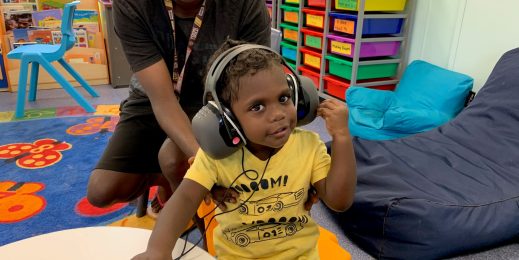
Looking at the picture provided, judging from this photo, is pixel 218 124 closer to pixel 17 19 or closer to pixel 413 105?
pixel 413 105

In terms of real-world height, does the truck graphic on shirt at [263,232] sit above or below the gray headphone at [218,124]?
below

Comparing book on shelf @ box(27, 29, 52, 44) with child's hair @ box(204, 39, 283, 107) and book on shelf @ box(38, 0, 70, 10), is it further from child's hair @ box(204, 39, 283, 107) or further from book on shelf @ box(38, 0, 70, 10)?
child's hair @ box(204, 39, 283, 107)

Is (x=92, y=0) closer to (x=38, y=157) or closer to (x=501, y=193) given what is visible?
(x=38, y=157)

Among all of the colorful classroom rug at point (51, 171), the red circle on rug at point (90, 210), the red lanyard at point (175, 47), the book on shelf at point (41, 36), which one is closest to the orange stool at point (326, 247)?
the red lanyard at point (175, 47)

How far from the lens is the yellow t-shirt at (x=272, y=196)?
2.93 feet

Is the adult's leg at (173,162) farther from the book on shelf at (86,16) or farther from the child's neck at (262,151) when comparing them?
the book on shelf at (86,16)

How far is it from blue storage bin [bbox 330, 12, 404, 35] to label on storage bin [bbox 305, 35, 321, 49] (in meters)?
0.24

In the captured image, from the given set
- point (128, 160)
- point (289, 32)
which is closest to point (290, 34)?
point (289, 32)

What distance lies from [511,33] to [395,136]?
0.83 metres

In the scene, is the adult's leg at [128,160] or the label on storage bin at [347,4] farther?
the label on storage bin at [347,4]

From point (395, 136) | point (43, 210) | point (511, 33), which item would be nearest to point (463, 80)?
point (511, 33)

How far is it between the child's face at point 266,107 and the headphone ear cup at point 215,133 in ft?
0.11

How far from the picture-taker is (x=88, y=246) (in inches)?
33.1

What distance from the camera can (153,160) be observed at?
58.9 inches
